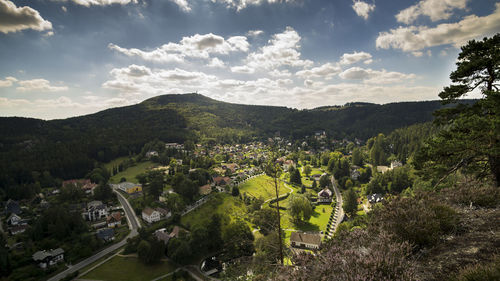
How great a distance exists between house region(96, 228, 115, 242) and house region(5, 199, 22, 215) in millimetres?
19092

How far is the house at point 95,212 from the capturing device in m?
33.6

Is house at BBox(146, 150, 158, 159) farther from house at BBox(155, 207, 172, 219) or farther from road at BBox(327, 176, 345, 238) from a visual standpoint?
road at BBox(327, 176, 345, 238)

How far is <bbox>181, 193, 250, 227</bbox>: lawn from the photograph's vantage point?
3059 centimetres

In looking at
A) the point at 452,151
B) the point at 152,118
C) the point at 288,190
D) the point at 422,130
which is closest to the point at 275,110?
the point at 152,118

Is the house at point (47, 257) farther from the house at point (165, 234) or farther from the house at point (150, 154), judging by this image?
the house at point (150, 154)

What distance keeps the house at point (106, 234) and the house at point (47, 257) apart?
3.95 meters

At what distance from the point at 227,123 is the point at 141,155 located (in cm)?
7933

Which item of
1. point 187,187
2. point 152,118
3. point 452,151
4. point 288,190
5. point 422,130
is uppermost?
point 152,118

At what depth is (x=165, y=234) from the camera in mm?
26562

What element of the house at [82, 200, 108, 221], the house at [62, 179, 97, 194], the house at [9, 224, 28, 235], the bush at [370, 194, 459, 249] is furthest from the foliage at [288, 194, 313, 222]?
the house at [62, 179, 97, 194]

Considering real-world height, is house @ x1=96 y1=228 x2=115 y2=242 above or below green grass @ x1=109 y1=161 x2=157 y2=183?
below

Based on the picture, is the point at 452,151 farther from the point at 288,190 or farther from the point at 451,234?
the point at 288,190

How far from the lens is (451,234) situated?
4723mm

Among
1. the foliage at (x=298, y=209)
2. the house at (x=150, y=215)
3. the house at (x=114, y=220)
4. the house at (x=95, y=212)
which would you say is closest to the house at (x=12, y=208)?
the house at (x=95, y=212)
